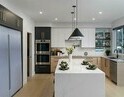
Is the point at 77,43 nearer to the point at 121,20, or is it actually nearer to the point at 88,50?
the point at 88,50

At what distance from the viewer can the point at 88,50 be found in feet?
34.0

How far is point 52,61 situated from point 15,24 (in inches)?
170

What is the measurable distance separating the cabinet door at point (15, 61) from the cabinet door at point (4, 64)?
385 millimetres

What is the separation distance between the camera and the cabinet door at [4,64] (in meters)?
4.55

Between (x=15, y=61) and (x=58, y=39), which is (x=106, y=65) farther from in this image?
(x=15, y=61)

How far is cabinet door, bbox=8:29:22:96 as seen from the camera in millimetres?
5434

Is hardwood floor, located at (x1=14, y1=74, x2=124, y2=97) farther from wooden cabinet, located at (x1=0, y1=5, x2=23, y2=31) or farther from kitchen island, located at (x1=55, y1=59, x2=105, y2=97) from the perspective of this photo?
wooden cabinet, located at (x1=0, y1=5, x2=23, y2=31)

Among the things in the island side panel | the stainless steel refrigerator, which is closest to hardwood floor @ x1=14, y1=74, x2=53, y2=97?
the stainless steel refrigerator

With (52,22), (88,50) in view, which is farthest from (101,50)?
(52,22)

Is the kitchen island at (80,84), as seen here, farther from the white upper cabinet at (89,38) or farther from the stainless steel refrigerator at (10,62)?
the white upper cabinet at (89,38)

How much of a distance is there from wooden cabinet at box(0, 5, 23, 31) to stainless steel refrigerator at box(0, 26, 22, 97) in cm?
13

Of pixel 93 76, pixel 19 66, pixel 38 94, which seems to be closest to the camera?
pixel 93 76

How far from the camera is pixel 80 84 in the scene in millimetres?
3848

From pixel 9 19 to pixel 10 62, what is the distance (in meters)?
1.25
